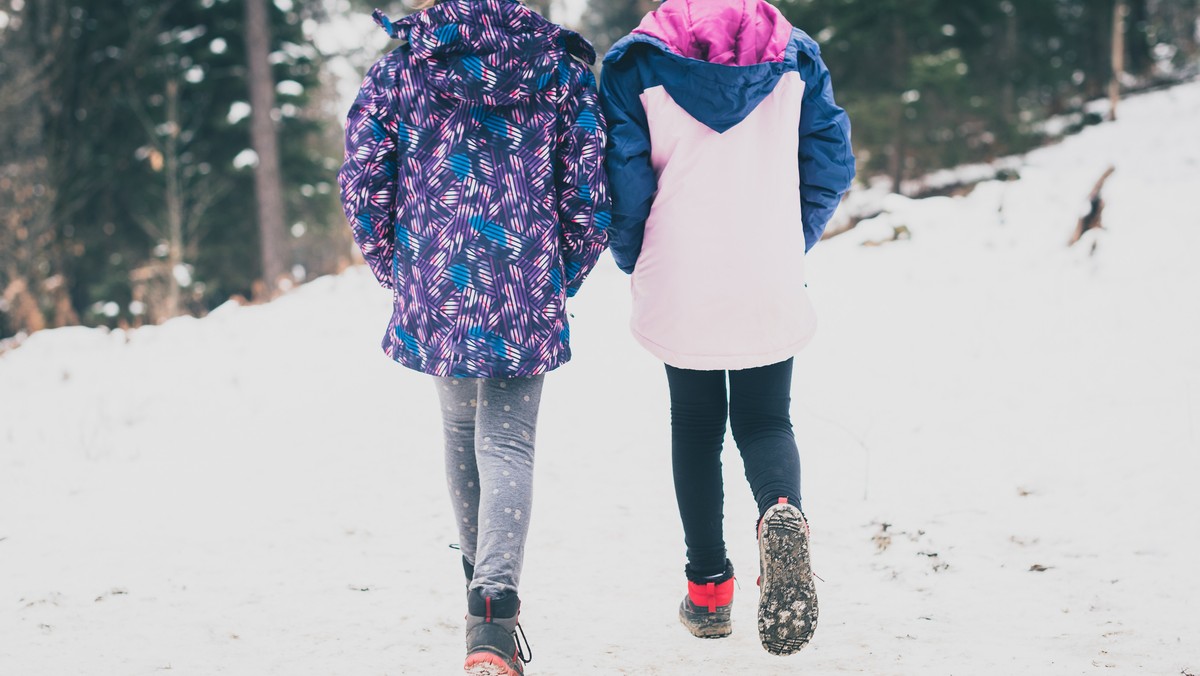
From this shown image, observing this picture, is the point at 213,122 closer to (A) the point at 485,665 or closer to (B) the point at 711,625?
(B) the point at 711,625

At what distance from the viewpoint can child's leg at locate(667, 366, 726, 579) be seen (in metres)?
2.61

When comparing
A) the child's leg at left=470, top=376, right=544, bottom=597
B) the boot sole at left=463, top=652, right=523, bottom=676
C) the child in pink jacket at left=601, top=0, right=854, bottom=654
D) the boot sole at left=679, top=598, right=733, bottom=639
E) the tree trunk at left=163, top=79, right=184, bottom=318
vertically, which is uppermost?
the tree trunk at left=163, top=79, right=184, bottom=318

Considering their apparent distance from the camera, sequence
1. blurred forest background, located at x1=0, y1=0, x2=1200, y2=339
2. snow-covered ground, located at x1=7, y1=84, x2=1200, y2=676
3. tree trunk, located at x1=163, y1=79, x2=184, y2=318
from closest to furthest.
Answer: snow-covered ground, located at x1=7, y1=84, x2=1200, y2=676 < blurred forest background, located at x1=0, y1=0, x2=1200, y2=339 < tree trunk, located at x1=163, y1=79, x2=184, y2=318

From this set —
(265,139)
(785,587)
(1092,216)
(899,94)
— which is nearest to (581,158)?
(785,587)

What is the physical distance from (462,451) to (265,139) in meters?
13.5

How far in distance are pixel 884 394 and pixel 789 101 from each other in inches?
109

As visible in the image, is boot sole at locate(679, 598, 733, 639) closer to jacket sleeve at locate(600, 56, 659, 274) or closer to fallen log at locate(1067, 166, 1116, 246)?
jacket sleeve at locate(600, 56, 659, 274)

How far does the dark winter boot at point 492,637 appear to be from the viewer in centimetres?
216

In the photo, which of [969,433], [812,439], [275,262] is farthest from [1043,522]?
[275,262]

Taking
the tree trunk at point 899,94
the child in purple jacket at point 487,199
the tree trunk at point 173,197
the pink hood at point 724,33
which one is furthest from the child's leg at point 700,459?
the tree trunk at point 173,197

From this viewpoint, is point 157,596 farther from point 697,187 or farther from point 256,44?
point 256,44

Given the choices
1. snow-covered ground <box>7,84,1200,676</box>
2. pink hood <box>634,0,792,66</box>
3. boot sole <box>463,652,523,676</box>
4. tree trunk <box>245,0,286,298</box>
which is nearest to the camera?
boot sole <box>463,652,523,676</box>

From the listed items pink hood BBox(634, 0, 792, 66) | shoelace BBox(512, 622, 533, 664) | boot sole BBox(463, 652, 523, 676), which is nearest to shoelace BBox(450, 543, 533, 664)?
shoelace BBox(512, 622, 533, 664)

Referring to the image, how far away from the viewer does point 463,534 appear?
8.64ft
